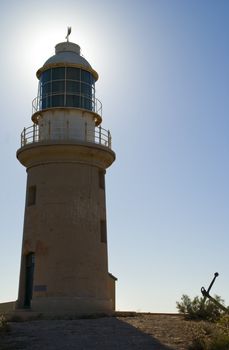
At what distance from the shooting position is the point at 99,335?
534 inches

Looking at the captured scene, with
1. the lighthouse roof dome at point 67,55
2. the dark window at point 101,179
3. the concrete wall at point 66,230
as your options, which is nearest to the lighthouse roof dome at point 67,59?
the lighthouse roof dome at point 67,55

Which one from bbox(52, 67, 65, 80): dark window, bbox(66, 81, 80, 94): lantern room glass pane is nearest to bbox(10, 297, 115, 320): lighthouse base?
bbox(66, 81, 80, 94): lantern room glass pane

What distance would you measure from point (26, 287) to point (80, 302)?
2772mm

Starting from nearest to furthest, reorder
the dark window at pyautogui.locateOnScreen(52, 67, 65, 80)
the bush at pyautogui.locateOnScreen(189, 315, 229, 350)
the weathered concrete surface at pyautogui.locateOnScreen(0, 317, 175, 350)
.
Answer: the bush at pyautogui.locateOnScreen(189, 315, 229, 350) < the weathered concrete surface at pyautogui.locateOnScreen(0, 317, 175, 350) < the dark window at pyautogui.locateOnScreen(52, 67, 65, 80)

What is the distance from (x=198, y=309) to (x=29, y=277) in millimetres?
7050

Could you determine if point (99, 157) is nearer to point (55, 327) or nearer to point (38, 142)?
point (38, 142)

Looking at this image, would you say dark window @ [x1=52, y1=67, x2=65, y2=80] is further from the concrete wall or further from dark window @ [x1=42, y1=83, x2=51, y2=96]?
the concrete wall

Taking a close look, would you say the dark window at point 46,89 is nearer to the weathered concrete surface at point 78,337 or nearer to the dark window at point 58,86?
Answer: the dark window at point 58,86

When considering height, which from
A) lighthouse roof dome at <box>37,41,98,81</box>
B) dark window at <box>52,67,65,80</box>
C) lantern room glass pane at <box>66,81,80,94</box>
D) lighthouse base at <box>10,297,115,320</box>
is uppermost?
lighthouse roof dome at <box>37,41,98,81</box>

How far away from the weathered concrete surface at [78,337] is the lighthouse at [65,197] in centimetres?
430

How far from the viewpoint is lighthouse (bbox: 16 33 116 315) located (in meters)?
20.2

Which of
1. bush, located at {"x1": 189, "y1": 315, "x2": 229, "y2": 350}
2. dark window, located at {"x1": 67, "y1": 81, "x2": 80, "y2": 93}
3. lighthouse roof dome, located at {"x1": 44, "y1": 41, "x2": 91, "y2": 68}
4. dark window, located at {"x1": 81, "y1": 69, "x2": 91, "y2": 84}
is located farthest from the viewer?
dark window, located at {"x1": 81, "y1": 69, "x2": 91, "y2": 84}

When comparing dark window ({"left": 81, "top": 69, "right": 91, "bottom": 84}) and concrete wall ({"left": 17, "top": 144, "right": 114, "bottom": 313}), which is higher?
dark window ({"left": 81, "top": 69, "right": 91, "bottom": 84})

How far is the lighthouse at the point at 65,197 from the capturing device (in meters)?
20.2
